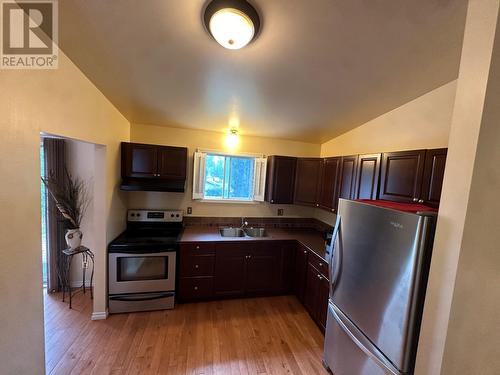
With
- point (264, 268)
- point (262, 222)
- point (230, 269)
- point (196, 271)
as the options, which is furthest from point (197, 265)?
point (262, 222)

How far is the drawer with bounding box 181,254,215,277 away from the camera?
8.63ft

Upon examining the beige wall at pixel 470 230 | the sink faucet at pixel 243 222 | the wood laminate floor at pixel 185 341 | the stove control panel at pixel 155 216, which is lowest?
the wood laminate floor at pixel 185 341

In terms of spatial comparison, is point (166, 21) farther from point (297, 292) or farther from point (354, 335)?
point (297, 292)

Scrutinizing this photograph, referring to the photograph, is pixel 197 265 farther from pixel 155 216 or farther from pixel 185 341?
pixel 155 216

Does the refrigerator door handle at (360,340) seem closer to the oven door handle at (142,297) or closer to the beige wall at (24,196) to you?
the oven door handle at (142,297)

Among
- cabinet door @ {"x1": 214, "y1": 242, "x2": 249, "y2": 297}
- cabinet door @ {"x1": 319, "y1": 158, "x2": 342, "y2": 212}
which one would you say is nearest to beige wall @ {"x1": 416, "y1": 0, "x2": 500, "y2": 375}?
cabinet door @ {"x1": 319, "y1": 158, "x2": 342, "y2": 212}

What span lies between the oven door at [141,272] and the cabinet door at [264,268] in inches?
40.1

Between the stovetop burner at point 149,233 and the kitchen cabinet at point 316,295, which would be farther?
the stovetop burner at point 149,233

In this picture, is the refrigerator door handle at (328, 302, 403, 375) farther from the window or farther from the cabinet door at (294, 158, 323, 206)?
the window

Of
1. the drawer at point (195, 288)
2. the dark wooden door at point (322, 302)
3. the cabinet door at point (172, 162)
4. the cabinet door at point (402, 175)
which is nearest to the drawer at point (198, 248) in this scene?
the drawer at point (195, 288)

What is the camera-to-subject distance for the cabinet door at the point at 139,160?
2631mm

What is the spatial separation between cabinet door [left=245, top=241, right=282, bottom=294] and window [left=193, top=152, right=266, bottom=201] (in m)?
0.83

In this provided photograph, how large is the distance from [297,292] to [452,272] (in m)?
2.22

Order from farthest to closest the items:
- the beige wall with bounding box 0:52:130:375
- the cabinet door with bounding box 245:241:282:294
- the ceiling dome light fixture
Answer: the cabinet door with bounding box 245:241:282:294
the ceiling dome light fixture
the beige wall with bounding box 0:52:130:375
